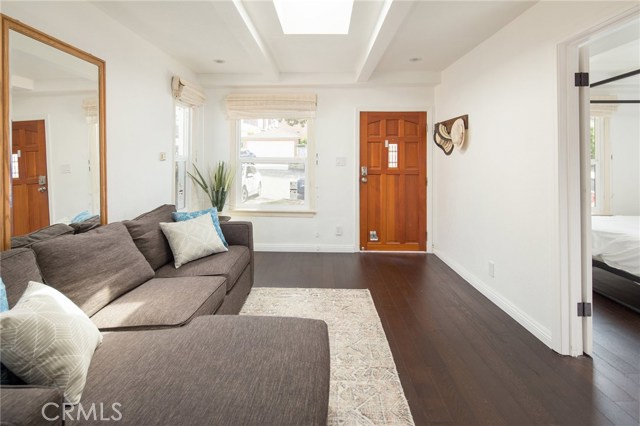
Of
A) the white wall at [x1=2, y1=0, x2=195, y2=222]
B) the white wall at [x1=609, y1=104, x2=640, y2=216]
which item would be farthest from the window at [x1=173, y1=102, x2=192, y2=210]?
the white wall at [x1=609, y1=104, x2=640, y2=216]

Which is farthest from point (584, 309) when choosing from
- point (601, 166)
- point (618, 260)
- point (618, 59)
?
point (601, 166)

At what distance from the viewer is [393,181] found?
4.46m

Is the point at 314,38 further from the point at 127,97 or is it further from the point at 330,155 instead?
the point at 127,97

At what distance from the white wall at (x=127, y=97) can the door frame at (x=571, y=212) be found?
128 inches

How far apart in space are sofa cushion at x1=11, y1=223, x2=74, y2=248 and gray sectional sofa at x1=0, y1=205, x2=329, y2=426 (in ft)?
0.12

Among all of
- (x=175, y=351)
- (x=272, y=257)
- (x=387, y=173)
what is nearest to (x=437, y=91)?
(x=387, y=173)

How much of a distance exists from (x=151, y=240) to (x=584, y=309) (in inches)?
117

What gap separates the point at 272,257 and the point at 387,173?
2010mm

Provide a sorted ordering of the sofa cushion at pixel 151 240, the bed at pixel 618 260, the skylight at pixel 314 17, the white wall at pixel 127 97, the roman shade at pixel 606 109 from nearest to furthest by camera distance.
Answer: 1. the white wall at pixel 127 97
2. the sofa cushion at pixel 151 240
3. the bed at pixel 618 260
4. the skylight at pixel 314 17
5. the roman shade at pixel 606 109

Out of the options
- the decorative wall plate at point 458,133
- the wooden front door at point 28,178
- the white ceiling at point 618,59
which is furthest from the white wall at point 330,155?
the wooden front door at point 28,178

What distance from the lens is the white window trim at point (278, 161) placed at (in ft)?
14.5

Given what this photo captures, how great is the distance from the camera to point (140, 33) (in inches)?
112

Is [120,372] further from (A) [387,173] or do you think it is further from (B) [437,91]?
(B) [437,91]

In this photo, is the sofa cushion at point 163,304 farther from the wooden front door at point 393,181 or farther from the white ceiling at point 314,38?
the wooden front door at point 393,181
